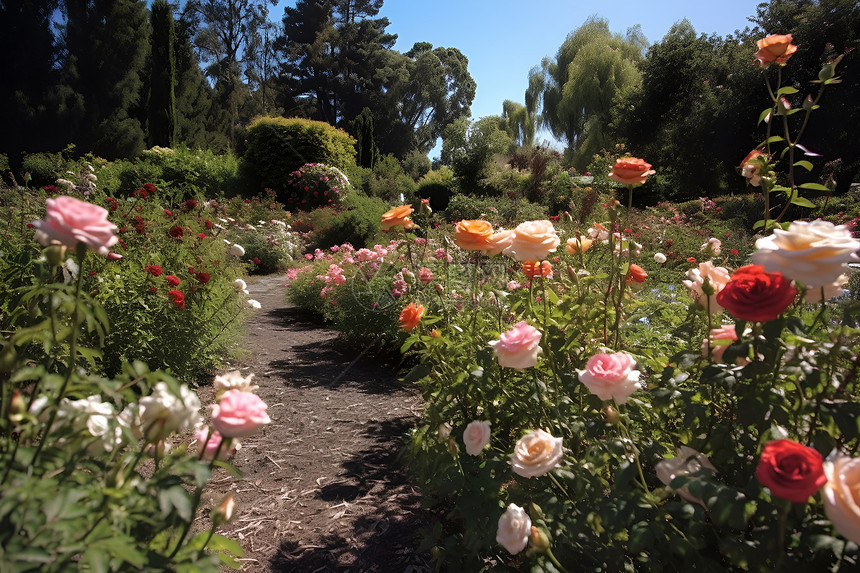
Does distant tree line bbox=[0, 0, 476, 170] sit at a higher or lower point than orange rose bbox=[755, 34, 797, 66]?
higher

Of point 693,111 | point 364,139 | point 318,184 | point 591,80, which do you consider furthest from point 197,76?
point 693,111

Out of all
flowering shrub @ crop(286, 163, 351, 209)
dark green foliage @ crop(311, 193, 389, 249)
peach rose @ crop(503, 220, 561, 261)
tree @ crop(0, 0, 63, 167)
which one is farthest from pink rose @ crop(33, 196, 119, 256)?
tree @ crop(0, 0, 63, 167)

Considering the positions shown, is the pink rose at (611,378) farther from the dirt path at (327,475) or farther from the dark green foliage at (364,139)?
the dark green foliage at (364,139)

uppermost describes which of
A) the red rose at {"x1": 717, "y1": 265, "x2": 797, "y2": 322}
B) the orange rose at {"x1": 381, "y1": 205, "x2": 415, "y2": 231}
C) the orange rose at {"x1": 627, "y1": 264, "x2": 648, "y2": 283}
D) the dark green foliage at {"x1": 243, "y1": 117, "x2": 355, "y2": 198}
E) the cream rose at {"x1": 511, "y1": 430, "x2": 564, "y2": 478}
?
the dark green foliage at {"x1": 243, "y1": 117, "x2": 355, "y2": 198}

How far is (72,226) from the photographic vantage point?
687 millimetres

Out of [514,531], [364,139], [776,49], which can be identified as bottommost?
[514,531]

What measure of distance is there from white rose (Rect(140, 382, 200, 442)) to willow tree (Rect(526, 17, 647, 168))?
21.1 metres

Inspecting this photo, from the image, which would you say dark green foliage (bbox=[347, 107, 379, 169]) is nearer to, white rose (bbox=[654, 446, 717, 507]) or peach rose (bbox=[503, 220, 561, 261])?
peach rose (bbox=[503, 220, 561, 261])

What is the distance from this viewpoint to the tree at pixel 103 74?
60.2ft

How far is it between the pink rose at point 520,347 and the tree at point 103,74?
21.1 metres

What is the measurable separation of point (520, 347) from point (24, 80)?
23.9 metres

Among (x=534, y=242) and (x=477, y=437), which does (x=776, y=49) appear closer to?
(x=534, y=242)

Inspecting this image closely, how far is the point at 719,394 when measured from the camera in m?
1.22

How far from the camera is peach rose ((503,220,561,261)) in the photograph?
135 cm
